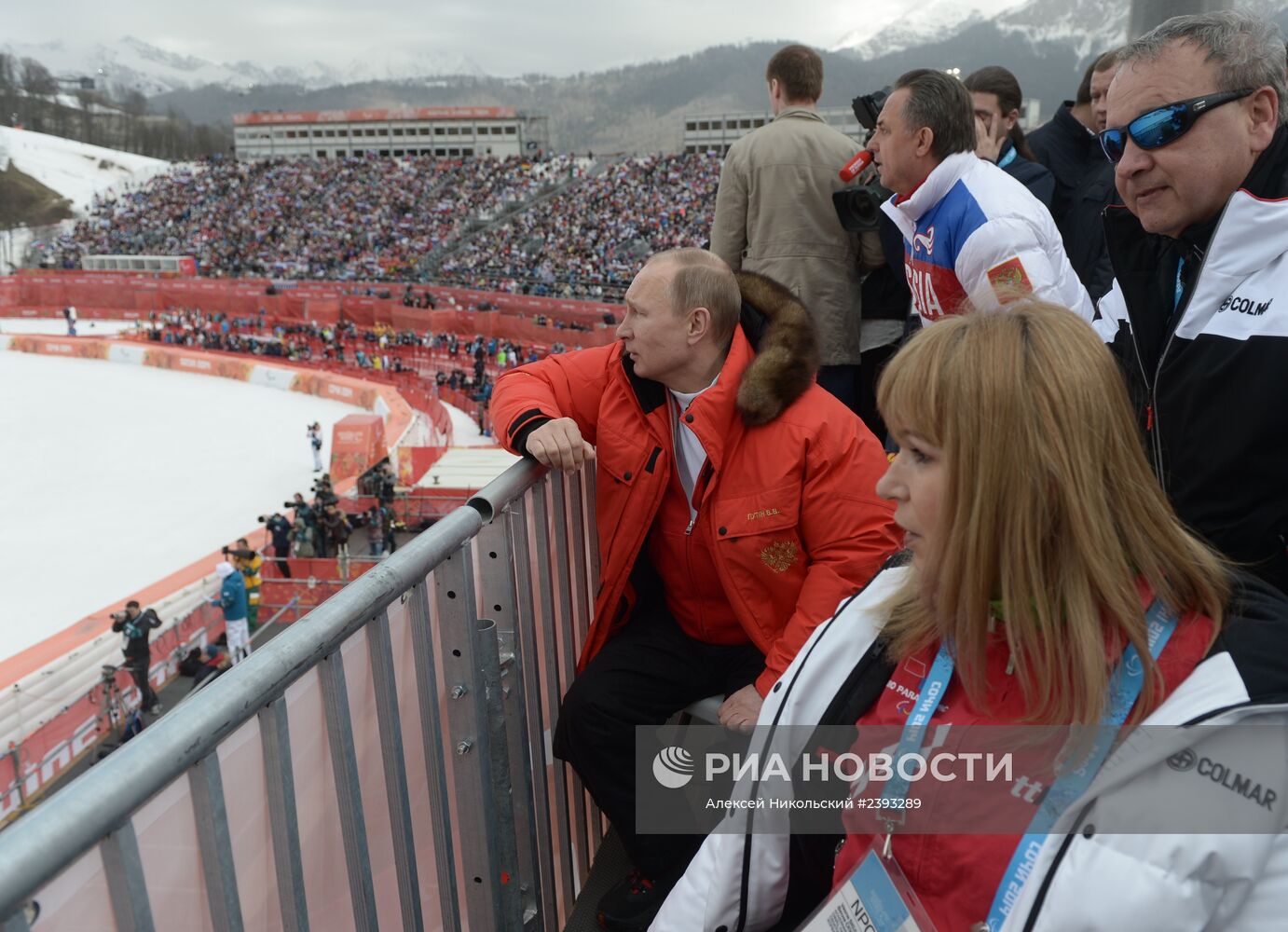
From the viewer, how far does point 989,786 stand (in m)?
1.25

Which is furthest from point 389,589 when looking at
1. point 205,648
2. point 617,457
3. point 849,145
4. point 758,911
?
point 205,648

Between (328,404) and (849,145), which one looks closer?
(849,145)

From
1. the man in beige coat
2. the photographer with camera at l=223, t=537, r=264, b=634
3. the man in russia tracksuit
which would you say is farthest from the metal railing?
the photographer with camera at l=223, t=537, r=264, b=634

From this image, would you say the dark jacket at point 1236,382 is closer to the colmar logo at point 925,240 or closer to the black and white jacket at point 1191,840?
the black and white jacket at point 1191,840

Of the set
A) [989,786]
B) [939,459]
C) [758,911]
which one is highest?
[939,459]

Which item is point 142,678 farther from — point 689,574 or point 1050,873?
point 1050,873

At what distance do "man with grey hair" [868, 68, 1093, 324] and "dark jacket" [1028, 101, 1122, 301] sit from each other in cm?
76

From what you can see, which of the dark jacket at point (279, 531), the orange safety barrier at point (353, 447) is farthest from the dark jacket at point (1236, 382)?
the orange safety barrier at point (353, 447)

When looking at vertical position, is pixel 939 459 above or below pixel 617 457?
above

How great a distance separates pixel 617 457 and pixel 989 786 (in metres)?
1.22

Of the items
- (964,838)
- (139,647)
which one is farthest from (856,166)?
(139,647)

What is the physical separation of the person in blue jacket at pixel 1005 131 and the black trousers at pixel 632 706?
2327 millimetres

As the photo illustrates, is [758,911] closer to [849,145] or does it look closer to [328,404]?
[849,145]

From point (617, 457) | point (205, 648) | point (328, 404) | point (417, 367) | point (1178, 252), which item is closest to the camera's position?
point (1178, 252)
